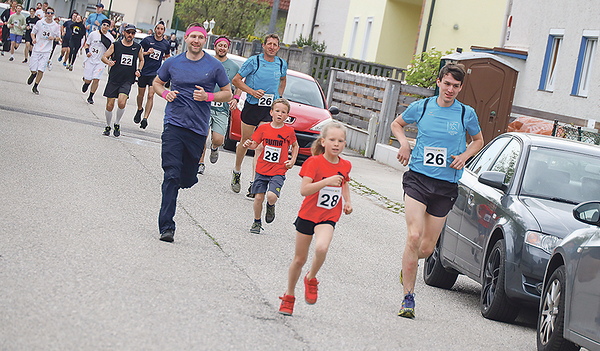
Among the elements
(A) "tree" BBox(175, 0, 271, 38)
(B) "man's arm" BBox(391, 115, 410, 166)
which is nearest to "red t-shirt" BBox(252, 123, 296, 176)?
(B) "man's arm" BBox(391, 115, 410, 166)

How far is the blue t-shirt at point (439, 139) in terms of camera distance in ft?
22.4

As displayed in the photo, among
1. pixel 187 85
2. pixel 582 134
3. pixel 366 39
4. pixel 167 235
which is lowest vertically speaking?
pixel 167 235

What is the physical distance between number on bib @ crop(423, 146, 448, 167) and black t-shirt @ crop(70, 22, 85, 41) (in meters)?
25.8

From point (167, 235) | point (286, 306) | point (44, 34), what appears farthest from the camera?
point (44, 34)

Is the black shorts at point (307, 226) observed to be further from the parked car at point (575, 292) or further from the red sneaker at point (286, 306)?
the parked car at point (575, 292)

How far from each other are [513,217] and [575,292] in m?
1.53

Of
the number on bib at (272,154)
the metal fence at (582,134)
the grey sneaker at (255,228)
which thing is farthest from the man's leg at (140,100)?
the grey sneaker at (255,228)

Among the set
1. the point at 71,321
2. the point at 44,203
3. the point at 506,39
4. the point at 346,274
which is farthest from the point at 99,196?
the point at 506,39

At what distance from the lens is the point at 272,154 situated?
9438mm

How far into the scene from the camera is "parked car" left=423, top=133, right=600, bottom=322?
6586 millimetres

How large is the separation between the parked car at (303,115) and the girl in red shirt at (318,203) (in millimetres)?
9900

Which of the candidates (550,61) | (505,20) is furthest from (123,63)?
(505,20)

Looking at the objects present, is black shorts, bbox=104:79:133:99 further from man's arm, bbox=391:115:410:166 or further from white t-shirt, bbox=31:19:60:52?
man's arm, bbox=391:115:410:166

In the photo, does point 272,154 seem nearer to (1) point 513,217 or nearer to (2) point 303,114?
(1) point 513,217
